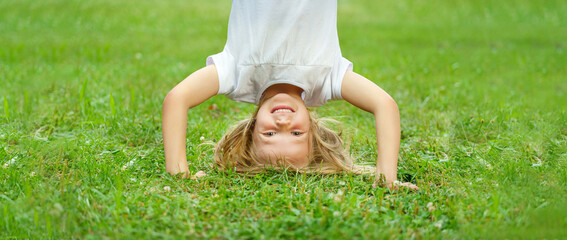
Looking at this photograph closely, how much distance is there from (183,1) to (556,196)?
15.8 m

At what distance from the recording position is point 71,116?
515cm

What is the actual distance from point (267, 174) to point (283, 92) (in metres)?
0.61

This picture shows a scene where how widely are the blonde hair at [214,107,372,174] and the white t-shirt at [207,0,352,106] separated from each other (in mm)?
243

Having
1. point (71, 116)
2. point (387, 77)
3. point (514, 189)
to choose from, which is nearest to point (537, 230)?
point (514, 189)

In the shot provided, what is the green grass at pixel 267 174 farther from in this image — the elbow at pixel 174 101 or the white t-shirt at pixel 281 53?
the white t-shirt at pixel 281 53

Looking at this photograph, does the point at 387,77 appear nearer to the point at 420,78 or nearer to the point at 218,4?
the point at 420,78

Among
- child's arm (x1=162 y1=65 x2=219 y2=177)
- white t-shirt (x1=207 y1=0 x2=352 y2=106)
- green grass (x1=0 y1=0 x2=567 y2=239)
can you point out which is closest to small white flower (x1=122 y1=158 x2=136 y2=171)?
green grass (x1=0 y1=0 x2=567 y2=239)

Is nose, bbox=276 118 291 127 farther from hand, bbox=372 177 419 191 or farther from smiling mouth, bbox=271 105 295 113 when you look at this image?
hand, bbox=372 177 419 191

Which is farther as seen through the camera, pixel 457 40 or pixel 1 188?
pixel 457 40

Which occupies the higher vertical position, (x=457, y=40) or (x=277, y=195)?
(x=277, y=195)

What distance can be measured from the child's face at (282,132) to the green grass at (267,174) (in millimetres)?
148

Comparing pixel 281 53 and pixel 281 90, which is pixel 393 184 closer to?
pixel 281 90

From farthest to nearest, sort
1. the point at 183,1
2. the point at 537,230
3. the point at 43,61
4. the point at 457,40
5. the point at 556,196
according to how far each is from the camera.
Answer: the point at 183,1
the point at 457,40
the point at 43,61
the point at 556,196
the point at 537,230

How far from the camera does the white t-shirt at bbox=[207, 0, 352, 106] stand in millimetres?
3928
